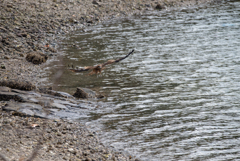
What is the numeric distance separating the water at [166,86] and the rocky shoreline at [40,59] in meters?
0.90

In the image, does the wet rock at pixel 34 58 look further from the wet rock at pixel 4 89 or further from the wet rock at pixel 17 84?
the wet rock at pixel 4 89

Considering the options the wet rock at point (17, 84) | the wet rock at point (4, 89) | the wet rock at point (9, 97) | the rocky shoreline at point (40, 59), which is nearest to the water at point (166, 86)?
the rocky shoreline at point (40, 59)

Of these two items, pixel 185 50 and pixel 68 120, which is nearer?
pixel 68 120

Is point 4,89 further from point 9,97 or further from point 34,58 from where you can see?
point 34,58

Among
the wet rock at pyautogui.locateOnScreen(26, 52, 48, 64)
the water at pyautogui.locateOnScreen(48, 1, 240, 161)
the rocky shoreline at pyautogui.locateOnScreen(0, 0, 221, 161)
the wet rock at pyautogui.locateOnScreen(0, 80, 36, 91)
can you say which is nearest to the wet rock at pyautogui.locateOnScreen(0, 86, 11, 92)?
the rocky shoreline at pyautogui.locateOnScreen(0, 0, 221, 161)

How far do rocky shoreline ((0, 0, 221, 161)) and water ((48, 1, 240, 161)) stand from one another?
903 millimetres

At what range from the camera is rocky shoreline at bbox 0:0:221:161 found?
20.7ft

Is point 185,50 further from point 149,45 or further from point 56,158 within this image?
point 56,158

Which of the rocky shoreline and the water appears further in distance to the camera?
the water

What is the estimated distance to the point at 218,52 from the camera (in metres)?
15.8

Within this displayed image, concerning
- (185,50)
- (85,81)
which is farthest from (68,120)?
(185,50)

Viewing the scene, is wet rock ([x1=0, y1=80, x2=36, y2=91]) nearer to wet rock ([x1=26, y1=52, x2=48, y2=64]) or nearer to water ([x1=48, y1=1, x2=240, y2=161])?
water ([x1=48, y1=1, x2=240, y2=161])

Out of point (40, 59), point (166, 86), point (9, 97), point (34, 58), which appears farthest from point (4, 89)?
point (166, 86)

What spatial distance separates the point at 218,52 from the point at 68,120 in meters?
10.3
